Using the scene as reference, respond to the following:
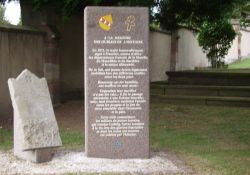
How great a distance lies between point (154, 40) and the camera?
18.6 m

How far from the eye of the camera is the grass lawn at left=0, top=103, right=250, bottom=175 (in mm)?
7625

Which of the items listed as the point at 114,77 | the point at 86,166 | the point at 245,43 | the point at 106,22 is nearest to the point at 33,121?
the point at 86,166

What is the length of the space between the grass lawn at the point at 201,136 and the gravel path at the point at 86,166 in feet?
1.33

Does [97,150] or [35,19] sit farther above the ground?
[35,19]

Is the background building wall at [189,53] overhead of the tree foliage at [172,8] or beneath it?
beneath

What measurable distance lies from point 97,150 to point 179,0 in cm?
592

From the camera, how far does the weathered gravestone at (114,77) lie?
24.7 feet

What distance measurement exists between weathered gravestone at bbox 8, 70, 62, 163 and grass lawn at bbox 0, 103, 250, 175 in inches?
47.5

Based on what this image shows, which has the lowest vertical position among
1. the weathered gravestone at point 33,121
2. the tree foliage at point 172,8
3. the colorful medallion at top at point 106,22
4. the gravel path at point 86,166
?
the gravel path at point 86,166

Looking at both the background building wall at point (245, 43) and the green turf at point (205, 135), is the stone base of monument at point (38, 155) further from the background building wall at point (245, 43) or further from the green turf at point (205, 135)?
the background building wall at point (245, 43)

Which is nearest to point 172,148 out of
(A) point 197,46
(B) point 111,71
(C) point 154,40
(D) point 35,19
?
(B) point 111,71

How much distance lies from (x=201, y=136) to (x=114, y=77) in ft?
9.23

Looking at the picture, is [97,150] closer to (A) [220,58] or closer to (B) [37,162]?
(B) [37,162]

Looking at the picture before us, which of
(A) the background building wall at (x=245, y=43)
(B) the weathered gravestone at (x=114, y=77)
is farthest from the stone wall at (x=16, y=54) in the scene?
(A) the background building wall at (x=245, y=43)
